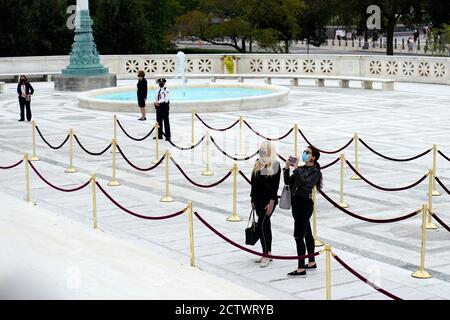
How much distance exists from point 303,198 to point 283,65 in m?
33.1

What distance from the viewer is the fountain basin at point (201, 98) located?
30961 mm

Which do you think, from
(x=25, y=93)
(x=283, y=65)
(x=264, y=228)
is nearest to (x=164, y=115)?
(x=25, y=93)

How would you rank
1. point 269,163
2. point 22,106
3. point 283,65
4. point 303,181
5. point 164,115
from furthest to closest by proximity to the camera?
point 283,65 < point 22,106 < point 164,115 < point 269,163 < point 303,181

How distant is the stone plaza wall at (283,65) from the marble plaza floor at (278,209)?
7684 millimetres

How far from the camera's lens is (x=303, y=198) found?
12.1 meters

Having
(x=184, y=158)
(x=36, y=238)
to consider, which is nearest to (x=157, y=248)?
(x=36, y=238)

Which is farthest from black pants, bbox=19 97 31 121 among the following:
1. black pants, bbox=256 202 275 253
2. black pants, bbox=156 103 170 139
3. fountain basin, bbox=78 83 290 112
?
black pants, bbox=256 202 275 253

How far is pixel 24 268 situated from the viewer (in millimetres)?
12234

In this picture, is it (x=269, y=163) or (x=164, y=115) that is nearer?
(x=269, y=163)

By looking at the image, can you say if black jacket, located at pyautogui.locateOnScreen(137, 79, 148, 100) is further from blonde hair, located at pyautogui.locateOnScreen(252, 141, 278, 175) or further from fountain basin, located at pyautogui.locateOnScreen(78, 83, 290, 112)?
blonde hair, located at pyautogui.locateOnScreen(252, 141, 278, 175)

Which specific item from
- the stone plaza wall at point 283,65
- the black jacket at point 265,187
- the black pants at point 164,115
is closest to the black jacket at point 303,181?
the black jacket at point 265,187

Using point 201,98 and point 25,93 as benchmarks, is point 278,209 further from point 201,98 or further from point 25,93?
point 201,98

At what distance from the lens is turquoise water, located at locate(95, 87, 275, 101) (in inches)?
1394
